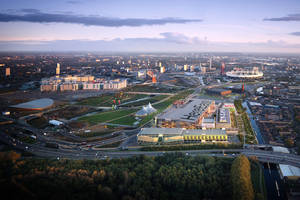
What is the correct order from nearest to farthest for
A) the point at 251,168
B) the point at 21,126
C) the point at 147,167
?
the point at 147,167
the point at 251,168
the point at 21,126

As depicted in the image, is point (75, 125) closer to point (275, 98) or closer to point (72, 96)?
point (72, 96)

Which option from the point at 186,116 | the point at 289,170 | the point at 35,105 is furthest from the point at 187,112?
the point at 35,105

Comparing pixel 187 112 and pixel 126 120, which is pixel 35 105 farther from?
pixel 187 112

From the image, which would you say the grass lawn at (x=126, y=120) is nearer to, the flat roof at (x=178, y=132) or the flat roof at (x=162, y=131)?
the flat roof at (x=162, y=131)

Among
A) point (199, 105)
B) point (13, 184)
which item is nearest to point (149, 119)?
point (199, 105)

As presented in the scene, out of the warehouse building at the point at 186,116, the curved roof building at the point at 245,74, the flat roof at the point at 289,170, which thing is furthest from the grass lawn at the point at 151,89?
the flat roof at the point at 289,170
